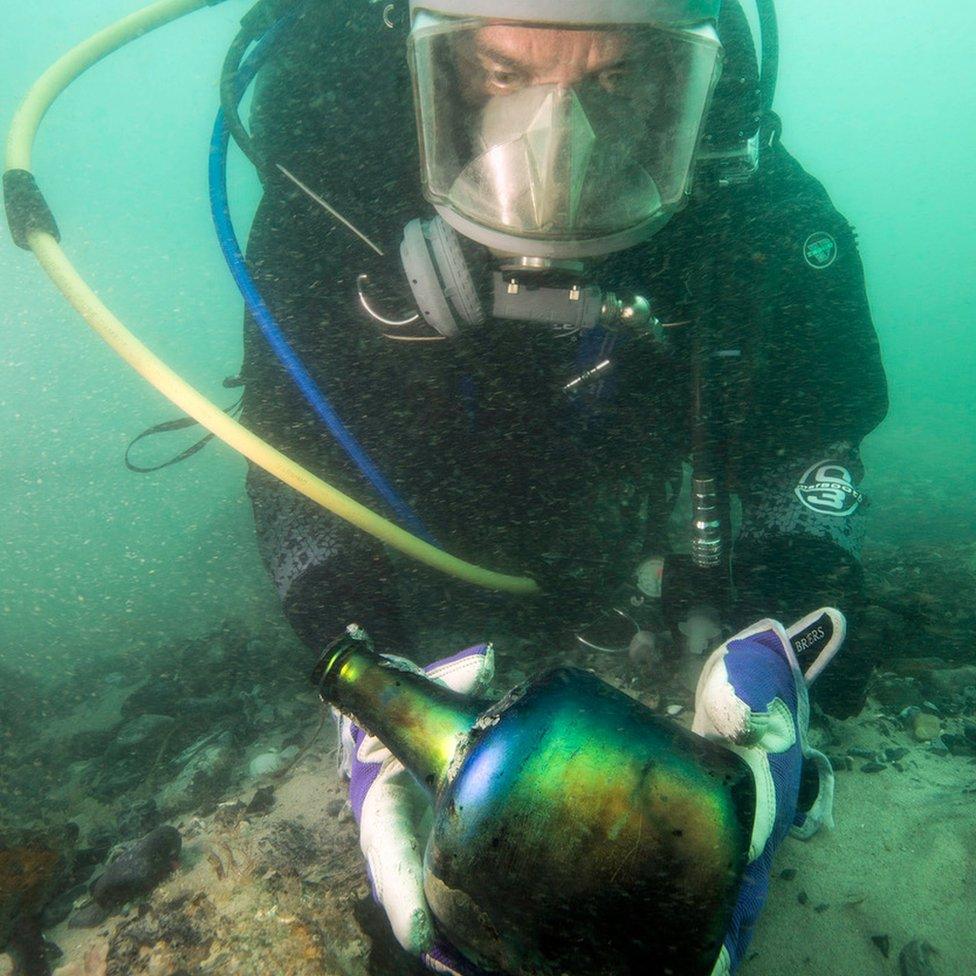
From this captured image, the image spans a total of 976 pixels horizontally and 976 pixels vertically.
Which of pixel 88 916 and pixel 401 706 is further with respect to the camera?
pixel 88 916

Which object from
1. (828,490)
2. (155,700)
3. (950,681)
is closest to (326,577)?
(828,490)

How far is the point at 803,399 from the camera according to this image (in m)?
2.41

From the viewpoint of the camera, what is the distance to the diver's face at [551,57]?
1.62m

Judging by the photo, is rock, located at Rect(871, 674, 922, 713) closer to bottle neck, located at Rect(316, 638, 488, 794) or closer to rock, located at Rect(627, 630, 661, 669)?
rock, located at Rect(627, 630, 661, 669)

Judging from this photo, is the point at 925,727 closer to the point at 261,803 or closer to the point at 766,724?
the point at 766,724

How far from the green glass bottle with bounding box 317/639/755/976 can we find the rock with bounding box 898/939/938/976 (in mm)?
1122

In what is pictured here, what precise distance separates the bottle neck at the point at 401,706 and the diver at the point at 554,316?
495 millimetres

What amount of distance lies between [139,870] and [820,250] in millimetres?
3610

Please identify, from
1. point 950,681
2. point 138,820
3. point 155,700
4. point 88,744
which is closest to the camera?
point 950,681

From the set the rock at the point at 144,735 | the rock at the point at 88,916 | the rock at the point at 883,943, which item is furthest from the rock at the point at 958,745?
the rock at the point at 144,735

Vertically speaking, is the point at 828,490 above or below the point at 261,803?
above

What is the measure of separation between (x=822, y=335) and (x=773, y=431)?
456mm

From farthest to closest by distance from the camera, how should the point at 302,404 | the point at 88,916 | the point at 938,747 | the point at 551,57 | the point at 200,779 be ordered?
the point at 200,779
the point at 302,404
the point at 938,747
the point at 88,916
the point at 551,57

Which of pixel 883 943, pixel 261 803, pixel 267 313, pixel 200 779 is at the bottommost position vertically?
pixel 200 779
